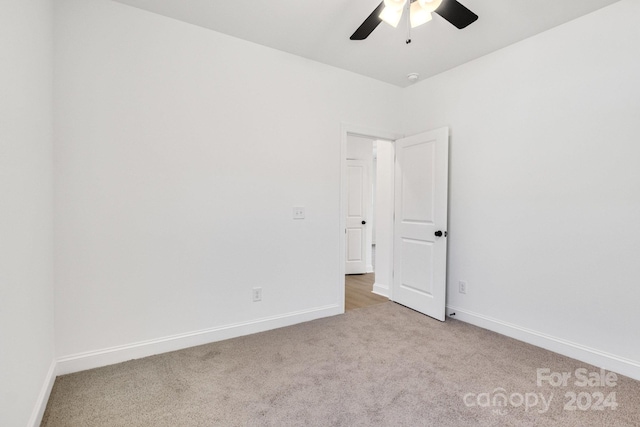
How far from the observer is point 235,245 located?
9.00 ft

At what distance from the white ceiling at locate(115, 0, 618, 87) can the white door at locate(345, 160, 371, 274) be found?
2.46m

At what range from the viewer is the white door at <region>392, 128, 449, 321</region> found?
317 centimetres

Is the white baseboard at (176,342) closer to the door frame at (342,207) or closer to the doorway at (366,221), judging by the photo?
the door frame at (342,207)

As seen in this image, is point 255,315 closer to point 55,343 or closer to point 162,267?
point 162,267

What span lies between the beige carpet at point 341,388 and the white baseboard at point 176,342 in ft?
0.22

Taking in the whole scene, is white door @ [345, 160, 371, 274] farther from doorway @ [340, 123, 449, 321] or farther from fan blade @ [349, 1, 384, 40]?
fan blade @ [349, 1, 384, 40]

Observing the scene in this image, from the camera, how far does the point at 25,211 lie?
1510mm

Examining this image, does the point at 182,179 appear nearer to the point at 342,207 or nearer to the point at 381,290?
the point at 342,207

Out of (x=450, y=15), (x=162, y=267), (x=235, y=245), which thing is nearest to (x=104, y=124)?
(x=162, y=267)

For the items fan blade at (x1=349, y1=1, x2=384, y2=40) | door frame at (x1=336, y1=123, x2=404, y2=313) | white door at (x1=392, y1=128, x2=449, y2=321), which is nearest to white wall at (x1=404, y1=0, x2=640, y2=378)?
white door at (x1=392, y1=128, x2=449, y2=321)

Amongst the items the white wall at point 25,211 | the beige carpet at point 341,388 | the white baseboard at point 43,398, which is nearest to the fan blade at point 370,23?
the white wall at point 25,211

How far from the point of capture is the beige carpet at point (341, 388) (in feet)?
5.56

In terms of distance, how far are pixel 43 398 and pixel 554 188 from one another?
3823 mm

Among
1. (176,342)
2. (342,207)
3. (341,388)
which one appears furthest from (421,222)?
(176,342)
